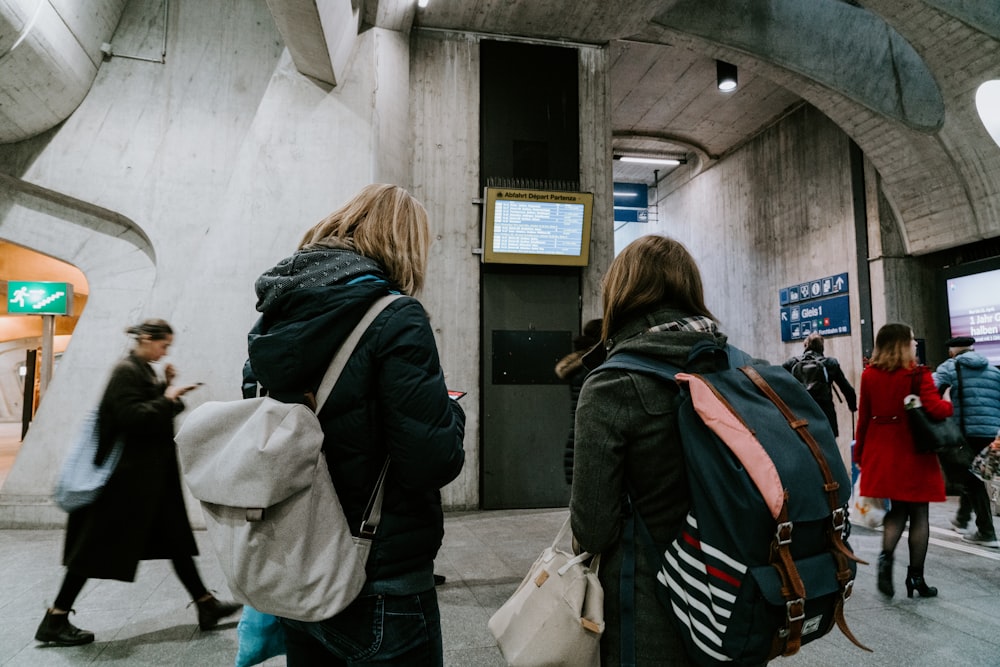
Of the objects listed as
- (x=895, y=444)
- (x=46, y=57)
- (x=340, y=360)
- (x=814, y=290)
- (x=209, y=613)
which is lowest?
(x=209, y=613)

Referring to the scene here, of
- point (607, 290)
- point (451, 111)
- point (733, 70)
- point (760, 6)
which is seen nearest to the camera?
point (607, 290)

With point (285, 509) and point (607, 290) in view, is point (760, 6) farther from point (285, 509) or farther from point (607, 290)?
point (285, 509)

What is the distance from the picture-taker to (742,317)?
467 inches

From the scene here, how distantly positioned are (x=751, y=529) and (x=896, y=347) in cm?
323

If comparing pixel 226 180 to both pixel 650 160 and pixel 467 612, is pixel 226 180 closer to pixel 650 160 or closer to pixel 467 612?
pixel 467 612

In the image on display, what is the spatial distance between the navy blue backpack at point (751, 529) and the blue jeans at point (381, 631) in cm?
49

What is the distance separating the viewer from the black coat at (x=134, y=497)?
9.62 ft

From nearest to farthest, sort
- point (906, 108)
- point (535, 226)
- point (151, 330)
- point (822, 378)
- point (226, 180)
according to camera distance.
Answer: point (151, 330) → point (822, 378) → point (226, 180) → point (535, 226) → point (906, 108)

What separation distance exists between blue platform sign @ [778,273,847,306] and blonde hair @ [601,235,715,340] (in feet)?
28.9

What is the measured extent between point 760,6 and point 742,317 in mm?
6052

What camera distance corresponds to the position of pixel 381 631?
121 cm

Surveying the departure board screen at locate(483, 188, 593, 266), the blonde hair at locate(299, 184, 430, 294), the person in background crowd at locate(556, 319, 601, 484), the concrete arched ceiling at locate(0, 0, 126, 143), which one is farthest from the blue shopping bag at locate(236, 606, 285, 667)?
the concrete arched ceiling at locate(0, 0, 126, 143)

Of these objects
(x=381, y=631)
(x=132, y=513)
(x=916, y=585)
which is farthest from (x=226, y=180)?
(x=916, y=585)

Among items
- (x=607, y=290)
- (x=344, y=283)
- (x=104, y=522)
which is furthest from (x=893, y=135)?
(x=104, y=522)
